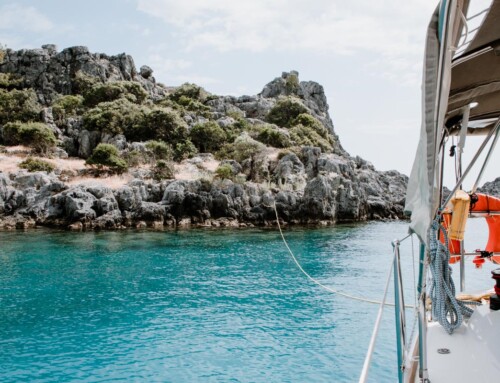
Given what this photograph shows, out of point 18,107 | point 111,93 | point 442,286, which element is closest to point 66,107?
point 18,107

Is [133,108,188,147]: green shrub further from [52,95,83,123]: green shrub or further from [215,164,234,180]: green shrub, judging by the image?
[215,164,234,180]: green shrub

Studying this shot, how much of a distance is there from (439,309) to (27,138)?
52.8 metres

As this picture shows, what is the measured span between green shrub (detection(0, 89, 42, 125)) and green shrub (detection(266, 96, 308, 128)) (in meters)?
34.8

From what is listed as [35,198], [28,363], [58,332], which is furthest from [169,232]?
[28,363]

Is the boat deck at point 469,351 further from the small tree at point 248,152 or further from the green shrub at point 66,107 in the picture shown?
the green shrub at point 66,107

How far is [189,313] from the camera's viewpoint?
13.9m

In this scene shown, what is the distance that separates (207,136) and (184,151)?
16.7 ft

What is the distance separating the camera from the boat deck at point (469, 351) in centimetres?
360

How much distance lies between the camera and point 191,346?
1105 centimetres

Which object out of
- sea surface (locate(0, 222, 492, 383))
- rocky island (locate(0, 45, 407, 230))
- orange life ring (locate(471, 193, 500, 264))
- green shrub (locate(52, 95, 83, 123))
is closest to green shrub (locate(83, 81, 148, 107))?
rocky island (locate(0, 45, 407, 230))

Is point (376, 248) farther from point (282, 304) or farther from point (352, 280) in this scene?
point (282, 304)

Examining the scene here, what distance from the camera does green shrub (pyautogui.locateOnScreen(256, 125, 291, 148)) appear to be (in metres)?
53.9

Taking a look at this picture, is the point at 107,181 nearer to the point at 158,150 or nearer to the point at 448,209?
the point at 158,150

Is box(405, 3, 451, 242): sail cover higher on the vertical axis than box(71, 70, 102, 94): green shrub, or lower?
lower
